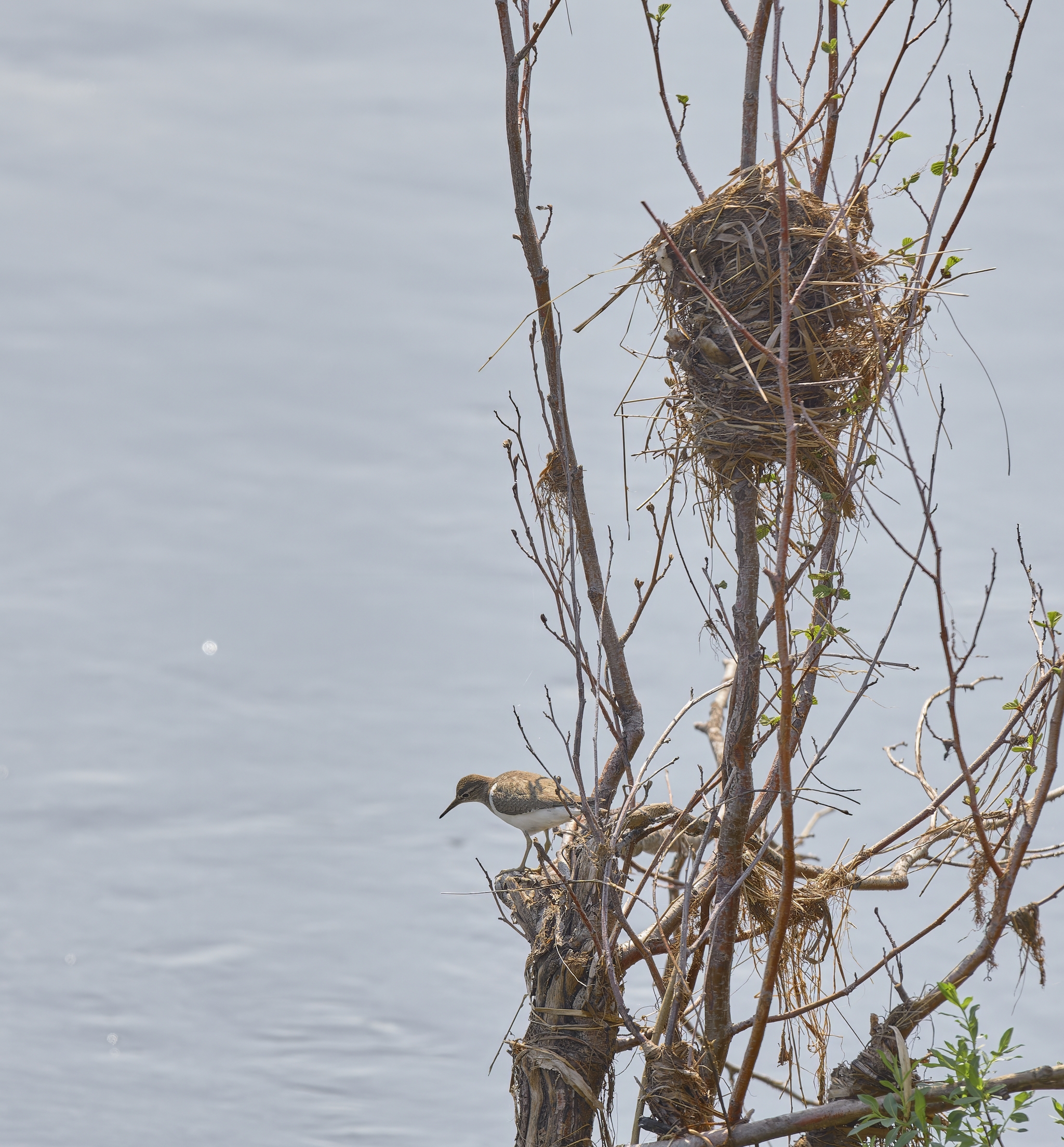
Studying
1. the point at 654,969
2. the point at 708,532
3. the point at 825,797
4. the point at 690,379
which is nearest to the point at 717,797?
the point at 654,969

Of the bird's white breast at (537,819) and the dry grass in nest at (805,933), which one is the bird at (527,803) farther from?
the dry grass in nest at (805,933)

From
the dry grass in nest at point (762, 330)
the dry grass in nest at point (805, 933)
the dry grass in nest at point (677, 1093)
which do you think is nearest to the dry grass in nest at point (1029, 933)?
the dry grass in nest at point (805, 933)

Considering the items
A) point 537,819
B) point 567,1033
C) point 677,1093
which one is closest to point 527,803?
point 537,819

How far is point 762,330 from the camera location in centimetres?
183

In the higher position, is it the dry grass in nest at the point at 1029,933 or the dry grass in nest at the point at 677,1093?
the dry grass in nest at the point at 1029,933

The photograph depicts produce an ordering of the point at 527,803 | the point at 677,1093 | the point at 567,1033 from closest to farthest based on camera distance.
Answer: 1. the point at 677,1093
2. the point at 567,1033
3. the point at 527,803

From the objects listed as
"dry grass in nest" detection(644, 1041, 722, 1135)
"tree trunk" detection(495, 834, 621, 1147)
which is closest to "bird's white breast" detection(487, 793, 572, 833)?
"tree trunk" detection(495, 834, 621, 1147)

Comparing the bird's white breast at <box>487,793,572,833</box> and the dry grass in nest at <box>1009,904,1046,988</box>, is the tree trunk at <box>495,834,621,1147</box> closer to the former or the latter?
the bird's white breast at <box>487,793,572,833</box>

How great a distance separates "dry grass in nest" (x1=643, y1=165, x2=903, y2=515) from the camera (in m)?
1.79

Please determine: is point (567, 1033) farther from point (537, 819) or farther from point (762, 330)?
point (762, 330)

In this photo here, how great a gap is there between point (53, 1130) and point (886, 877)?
3.44 m

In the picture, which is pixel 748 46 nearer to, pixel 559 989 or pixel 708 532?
pixel 708 532

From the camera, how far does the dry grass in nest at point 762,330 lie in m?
1.79

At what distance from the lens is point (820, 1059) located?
2111 millimetres
